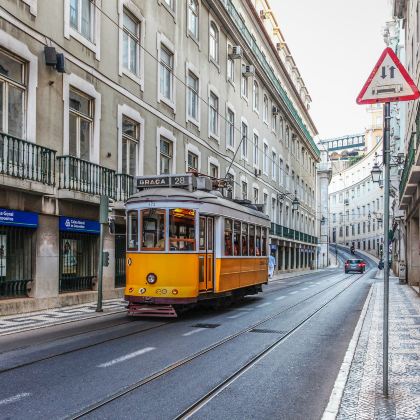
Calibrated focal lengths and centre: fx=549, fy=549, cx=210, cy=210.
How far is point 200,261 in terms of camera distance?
13.2m

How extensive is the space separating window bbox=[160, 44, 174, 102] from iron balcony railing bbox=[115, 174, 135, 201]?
17.2 feet

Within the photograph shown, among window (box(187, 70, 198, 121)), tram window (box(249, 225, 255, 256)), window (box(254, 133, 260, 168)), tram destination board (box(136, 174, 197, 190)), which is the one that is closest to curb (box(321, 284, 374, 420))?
tram destination board (box(136, 174, 197, 190))

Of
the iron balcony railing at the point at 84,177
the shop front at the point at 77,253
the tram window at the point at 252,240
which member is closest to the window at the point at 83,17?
the iron balcony railing at the point at 84,177

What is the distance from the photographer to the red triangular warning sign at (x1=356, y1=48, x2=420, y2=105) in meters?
6.18

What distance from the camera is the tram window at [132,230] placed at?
1329 cm

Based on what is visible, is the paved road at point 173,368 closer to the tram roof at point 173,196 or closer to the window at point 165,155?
the tram roof at point 173,196

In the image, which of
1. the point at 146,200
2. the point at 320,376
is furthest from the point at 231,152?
the point at 320,376

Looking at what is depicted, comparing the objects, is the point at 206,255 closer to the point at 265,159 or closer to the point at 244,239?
the point at 244,239

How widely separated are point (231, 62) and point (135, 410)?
97.2 ft

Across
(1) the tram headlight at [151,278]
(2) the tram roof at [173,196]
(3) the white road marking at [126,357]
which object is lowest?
(3) the white road marking at [126,357]

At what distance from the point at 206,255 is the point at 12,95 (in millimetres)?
6444

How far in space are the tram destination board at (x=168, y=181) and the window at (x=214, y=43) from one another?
16505mm

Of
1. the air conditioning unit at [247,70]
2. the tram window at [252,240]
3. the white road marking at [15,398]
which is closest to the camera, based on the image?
the white road marking at [15,398]

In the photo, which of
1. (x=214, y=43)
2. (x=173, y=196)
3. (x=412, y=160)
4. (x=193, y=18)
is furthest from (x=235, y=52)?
(x=173, y=196)
